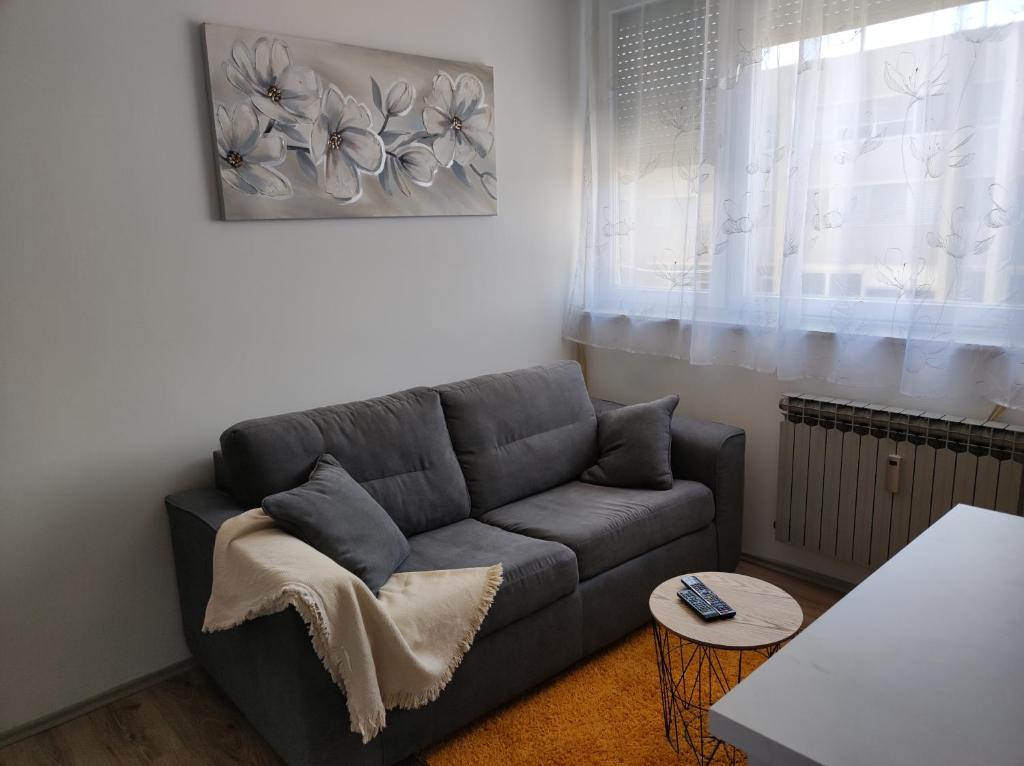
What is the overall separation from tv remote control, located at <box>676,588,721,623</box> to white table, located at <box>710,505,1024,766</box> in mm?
807

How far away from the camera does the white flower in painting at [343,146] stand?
279 centimetres

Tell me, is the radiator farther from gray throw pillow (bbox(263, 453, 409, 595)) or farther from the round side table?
gray throw pillow (bbox(263, 453, 409, 595))

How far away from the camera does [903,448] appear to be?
279 centimetres

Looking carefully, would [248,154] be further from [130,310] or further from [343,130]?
[130,310]

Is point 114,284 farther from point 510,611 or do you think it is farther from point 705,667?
point 705,667

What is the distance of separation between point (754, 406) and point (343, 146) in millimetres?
1985

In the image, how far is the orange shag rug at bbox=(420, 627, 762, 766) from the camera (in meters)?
2.19

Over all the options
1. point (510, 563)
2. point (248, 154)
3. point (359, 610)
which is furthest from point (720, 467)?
point (248, 154)

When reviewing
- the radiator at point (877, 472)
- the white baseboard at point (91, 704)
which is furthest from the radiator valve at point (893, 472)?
the white baseboard at point (91, 704)

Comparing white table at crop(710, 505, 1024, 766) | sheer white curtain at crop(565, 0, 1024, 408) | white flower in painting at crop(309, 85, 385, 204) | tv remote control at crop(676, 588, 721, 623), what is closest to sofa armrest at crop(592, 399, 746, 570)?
sheer white curtain at crop(565, 0, 1024, 408)

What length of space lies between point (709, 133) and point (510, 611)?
2093mm

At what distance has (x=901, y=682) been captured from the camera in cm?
96

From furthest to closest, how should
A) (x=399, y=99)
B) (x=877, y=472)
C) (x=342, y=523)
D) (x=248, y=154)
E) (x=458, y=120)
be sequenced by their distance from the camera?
(x=458, y=120)
(x=399, y=99)
(x=877, y=472)
(x=248, y=154)
(x=342, y=523)

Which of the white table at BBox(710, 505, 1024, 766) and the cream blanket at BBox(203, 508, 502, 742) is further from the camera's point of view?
the cream blanket at BBox(203, 508, 502, 742)
